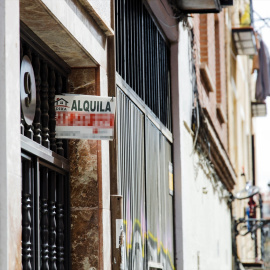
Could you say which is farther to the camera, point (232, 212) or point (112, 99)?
point (232, 212)

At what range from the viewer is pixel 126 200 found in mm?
7258

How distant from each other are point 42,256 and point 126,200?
5.68ft

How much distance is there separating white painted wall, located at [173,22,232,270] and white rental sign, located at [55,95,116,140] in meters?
4.51

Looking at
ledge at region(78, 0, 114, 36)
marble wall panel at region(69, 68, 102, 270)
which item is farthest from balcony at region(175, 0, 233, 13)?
marble wall panel at region(69, 68, 102, 270)

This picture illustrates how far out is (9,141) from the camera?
13.7 ft

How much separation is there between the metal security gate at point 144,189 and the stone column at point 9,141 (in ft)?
8.84

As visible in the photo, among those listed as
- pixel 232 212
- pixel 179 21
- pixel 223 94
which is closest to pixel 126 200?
pixel 179 21

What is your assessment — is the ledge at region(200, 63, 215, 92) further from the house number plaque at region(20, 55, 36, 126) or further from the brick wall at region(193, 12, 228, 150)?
the house number plaque at region(20, 55, 36, 126)

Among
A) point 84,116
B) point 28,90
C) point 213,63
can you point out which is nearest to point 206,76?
point 213,63

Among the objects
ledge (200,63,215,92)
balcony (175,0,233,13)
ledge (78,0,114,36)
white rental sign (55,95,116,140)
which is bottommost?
white rental sign (55,95,116,140)

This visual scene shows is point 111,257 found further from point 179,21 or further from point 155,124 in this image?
point 179,21

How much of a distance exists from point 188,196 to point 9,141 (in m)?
7.06

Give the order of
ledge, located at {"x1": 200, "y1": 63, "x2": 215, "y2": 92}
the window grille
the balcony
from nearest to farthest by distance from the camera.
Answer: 1. the window grille
2. the balcony
3. ledge, located at {"x1": 200, "y1": 63, "x2": 215, "y2": 92}

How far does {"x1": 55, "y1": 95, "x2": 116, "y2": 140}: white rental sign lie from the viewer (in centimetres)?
588
